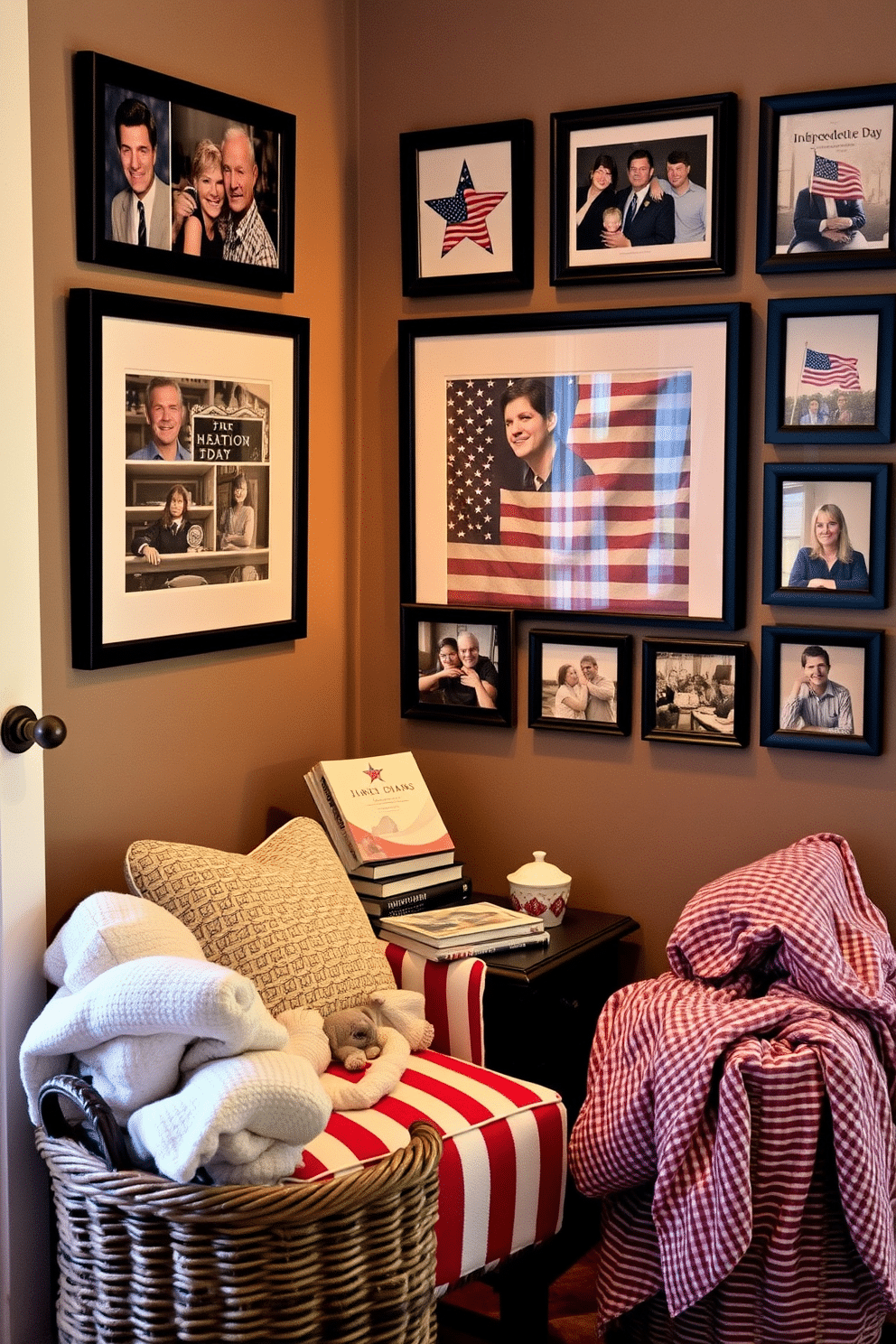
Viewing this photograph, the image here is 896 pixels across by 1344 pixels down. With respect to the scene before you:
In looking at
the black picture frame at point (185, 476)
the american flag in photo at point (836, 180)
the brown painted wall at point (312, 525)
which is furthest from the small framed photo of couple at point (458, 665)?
the american flag in photo at point (836, 180)

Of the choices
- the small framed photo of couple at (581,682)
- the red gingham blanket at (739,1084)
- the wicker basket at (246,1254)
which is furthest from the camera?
the small framed photo of couple at (581,682)

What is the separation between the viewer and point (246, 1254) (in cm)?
178

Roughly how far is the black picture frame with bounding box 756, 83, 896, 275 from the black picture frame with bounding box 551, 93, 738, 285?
7cm

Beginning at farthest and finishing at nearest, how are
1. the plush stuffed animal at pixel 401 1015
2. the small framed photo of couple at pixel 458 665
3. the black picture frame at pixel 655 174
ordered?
the small framed photo of couple at pixel 458 665 < the black picture frame at pixel 655 174 < the plush stuffed animal at pixel 401 1015

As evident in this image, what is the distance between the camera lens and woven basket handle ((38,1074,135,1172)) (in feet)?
6.13

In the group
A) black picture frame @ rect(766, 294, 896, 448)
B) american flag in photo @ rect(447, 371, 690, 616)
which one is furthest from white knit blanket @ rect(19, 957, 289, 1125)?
black picture frame @ rect(766, 294, 896, 448)

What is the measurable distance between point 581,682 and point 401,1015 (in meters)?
0.84

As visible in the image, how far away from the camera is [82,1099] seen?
188 centimetres

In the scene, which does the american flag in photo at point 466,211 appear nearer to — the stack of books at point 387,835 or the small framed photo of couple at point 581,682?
the small framed photo of couple at point 581,682

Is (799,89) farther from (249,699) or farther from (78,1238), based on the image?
(78,1238)

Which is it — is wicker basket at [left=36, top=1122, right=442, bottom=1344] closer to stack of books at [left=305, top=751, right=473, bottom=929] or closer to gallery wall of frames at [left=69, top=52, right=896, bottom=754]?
stack of books at [left=305, top=751, right=473, bottom=929]

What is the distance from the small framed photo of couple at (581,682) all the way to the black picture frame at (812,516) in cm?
34

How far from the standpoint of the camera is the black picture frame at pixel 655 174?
2627 millimetres

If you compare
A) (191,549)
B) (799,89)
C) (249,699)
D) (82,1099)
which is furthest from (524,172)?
(82,1099)
